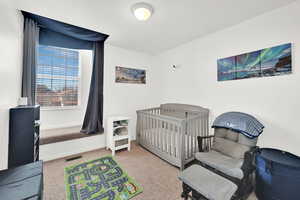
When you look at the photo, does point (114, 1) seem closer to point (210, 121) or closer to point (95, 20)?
point (95, 20)

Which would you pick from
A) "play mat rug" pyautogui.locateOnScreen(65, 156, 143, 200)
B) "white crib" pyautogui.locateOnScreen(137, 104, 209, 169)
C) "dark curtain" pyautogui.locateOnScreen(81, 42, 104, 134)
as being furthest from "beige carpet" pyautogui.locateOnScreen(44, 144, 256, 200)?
"dark curtain" pyautogui.locateOnScreen(81, 42, 104, 134)

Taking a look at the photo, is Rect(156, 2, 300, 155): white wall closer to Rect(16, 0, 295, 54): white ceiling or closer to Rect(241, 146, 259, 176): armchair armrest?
Rect(16, 0, 295, 54): white ceiling

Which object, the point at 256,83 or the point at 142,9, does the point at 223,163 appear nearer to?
the point at 256,83

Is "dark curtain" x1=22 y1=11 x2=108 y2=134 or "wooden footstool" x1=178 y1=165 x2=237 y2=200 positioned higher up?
"dark curtain" x1=22 y1=11 x2=108 y2=134

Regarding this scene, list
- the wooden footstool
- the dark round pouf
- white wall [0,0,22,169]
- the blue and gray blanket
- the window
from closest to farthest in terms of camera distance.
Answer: the wooden footstool
the dark round pouf
white wall [0,0,22,169]
the blue and gray blanket
the window

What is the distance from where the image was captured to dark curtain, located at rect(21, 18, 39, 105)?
2020 millimetres

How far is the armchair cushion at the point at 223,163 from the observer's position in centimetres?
146

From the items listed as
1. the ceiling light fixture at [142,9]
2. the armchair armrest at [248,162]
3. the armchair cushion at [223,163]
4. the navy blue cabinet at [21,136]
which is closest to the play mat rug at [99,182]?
the navy blue cabinet at [21,136]

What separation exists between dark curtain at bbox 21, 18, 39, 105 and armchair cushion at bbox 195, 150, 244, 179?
2.97m

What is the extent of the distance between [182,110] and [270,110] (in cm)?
154

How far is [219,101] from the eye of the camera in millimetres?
2355

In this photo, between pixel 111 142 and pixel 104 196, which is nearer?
pixel 104 196

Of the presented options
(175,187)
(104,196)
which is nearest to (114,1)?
(104,196)

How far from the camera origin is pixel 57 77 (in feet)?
9.19
